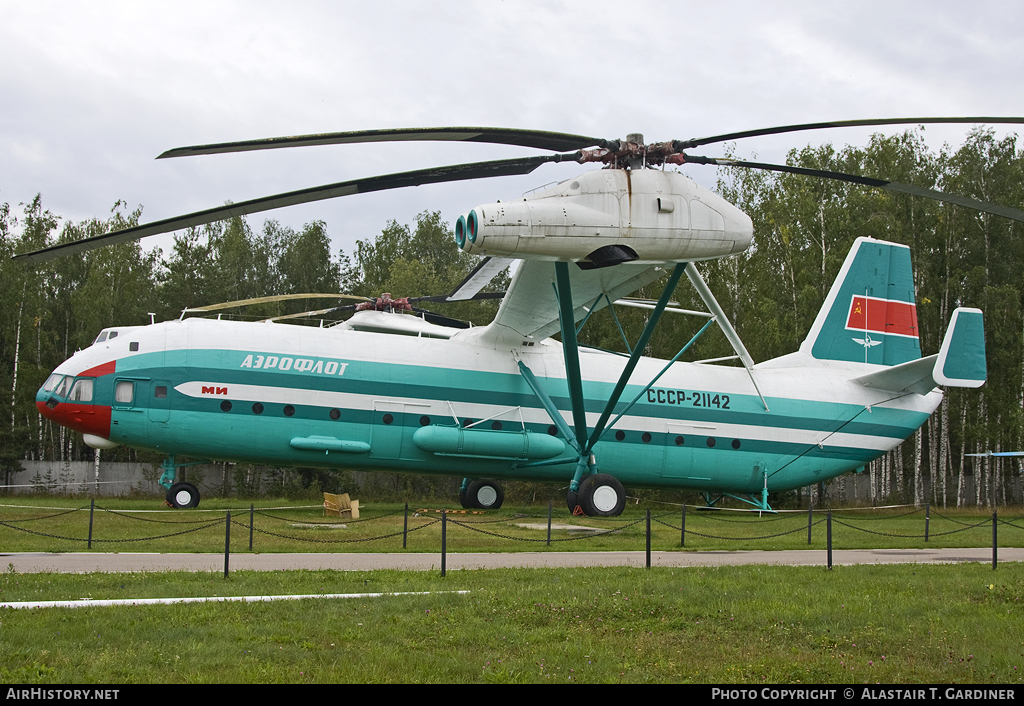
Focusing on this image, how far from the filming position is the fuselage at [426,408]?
57.3 feet

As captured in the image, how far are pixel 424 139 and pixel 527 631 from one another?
6016 millimetres

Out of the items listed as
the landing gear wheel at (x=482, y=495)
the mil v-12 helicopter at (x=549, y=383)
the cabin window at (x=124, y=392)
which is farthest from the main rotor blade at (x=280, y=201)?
the landing gear wheel at (x=482, y=495)

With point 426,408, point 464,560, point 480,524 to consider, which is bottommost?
point 480,524

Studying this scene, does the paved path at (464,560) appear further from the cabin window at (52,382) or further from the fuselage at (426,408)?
the cabin window at (52,382)

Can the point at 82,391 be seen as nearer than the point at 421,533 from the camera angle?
Yes

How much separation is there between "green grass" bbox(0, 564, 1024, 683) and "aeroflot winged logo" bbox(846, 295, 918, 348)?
43.8ft

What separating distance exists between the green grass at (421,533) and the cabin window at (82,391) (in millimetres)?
2217

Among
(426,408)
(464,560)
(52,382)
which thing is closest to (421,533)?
(426,408)

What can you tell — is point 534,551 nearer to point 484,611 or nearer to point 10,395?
point 484,611

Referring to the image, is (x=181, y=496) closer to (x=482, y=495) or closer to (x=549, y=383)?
(x=482, y=495)

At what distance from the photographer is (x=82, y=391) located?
17.4m
